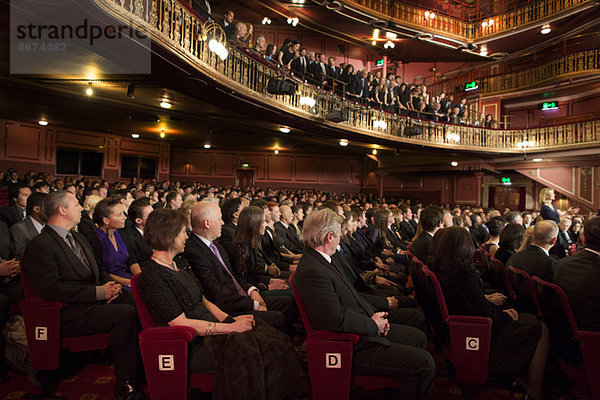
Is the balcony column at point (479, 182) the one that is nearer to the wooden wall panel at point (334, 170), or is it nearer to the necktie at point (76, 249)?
the wooden wall panel at point (334, 170)

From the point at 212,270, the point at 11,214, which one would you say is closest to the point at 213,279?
the point at 212,270

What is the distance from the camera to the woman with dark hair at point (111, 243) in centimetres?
Result: 295

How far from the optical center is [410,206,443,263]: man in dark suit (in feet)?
10.8

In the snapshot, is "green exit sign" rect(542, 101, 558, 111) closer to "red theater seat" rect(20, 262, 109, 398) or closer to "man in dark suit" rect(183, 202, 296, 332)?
"man in dark suit" rect(183, 202, 296, 332)

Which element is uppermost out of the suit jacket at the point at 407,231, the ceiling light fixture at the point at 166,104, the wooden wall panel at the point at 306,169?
the ceiling light fixture at the point at 166,104

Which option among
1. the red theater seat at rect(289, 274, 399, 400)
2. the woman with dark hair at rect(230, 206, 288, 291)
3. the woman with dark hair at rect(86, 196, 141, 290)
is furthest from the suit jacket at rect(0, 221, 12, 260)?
the red theater seat at rect(289, 274, 399, 400)

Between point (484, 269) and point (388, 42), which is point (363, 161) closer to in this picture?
point (388, 42)

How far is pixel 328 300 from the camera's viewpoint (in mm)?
1821

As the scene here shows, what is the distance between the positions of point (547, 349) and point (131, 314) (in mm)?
2616

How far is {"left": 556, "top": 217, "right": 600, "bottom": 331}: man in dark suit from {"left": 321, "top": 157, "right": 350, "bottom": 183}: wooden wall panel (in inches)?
606

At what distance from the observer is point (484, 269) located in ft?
13.1

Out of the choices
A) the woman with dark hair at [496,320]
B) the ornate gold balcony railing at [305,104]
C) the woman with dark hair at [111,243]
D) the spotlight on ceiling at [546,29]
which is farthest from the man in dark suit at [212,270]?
the spotlight on ceiling at [546,29]

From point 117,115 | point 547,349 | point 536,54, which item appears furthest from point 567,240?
point 536,54

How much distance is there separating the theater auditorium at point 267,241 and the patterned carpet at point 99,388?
0.05 ft
